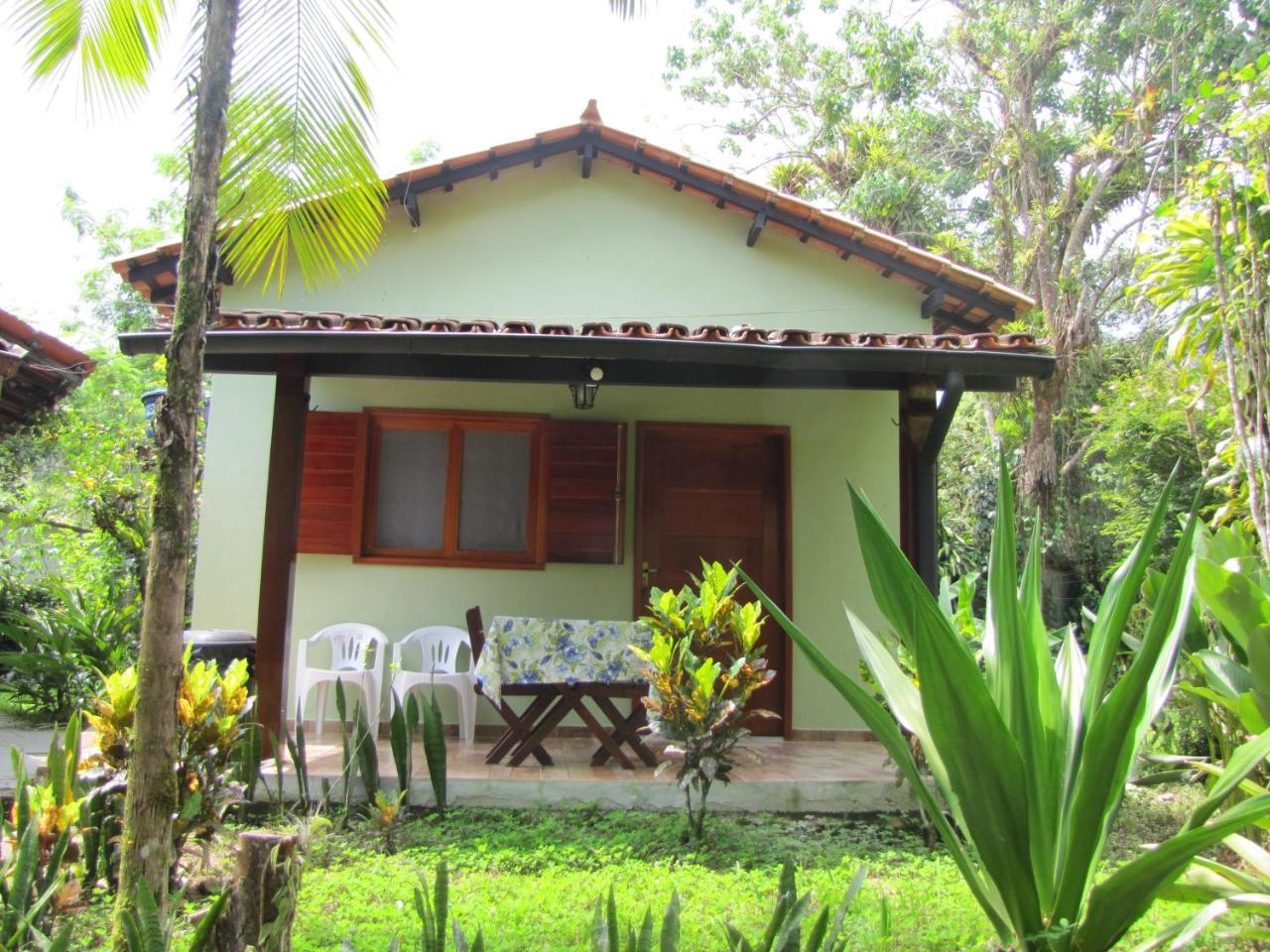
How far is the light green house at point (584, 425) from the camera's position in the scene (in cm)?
659

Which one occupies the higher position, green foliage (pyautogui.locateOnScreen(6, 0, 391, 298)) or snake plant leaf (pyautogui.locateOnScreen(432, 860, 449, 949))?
green foliage (pyautogui.locateOnScreen(6, 0, 391, 298))

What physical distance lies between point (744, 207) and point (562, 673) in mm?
3861

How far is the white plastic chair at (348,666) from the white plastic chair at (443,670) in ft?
0.46

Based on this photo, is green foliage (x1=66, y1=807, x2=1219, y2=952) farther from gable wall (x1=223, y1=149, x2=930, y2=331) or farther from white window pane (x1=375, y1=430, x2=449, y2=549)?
gable wall (x1=223, y1=149, x2=930, y2=331)

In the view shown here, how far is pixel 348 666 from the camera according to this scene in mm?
6262

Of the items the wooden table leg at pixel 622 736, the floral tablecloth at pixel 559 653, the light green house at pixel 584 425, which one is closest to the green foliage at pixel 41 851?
the floral tablecloth at pixel 559 653

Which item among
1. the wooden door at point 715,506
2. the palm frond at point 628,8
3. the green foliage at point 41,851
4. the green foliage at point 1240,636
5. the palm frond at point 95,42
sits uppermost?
the palm frond at point 628,8

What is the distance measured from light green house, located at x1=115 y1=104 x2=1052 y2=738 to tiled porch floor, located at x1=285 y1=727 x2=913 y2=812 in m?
1.25

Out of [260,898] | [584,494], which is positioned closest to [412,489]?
[584,494]

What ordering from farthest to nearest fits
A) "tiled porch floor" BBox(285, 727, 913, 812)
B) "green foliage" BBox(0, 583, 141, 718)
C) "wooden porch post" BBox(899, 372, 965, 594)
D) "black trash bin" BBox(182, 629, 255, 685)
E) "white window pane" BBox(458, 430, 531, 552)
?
"green foliage" BBox(0, 583, 141, 718), "white window pane" BBox(458, 430, 531, 552), "wooden porch post" BBox(899, 372, 965, 594), "black trash bin" BBox(182, 629, 255, 685), "tiled porch floor" BBox(285, 727, 913, 812)

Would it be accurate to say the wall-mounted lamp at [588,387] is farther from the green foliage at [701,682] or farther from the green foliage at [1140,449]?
the green foliage at [1140,449]

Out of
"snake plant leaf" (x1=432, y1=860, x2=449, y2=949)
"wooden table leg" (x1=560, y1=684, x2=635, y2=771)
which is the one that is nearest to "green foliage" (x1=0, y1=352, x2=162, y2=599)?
"wooden table leg" (x1=560, y1=684, x2=635, y2=771)

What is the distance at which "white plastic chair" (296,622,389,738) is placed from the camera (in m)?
5.83

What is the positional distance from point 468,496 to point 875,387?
294 cm
